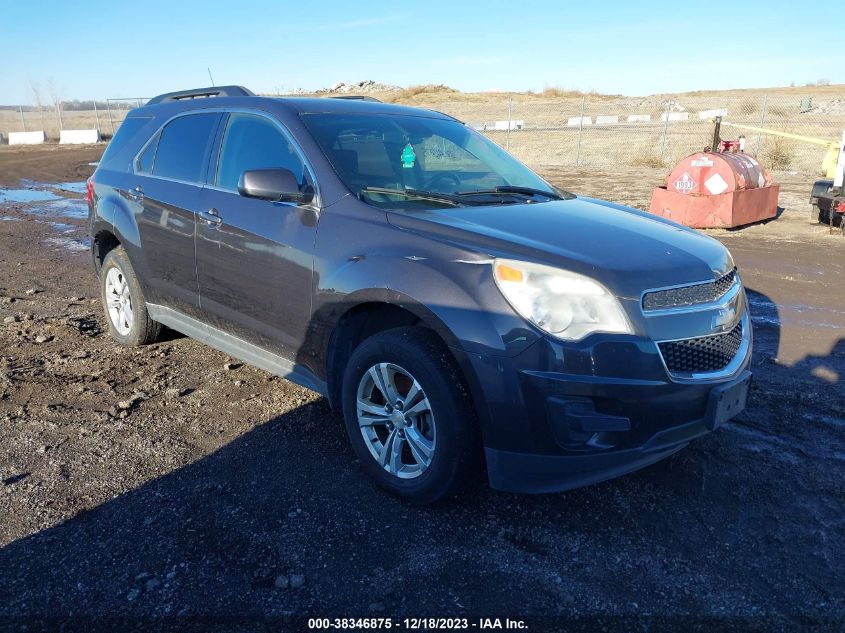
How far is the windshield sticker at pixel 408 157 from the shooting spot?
13.4 ft

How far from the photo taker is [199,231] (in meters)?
4.32

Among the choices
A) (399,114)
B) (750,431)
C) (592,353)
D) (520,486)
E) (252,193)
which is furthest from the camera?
(399,114)

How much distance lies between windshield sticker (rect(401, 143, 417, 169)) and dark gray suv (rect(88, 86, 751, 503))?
18 millimetres

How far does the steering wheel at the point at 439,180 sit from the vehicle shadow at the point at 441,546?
1.60 metres

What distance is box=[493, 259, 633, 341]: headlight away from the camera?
2799mm

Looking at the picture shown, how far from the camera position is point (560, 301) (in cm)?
284

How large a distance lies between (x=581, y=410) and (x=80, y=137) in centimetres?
3984

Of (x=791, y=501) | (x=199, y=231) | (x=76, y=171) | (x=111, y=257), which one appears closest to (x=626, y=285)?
(x=791, y=501)

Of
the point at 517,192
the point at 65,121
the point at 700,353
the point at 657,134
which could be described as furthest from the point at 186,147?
the point at 65,121

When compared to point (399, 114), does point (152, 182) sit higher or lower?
lower

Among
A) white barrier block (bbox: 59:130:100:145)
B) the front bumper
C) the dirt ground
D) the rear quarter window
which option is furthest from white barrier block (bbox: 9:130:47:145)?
the front bumper

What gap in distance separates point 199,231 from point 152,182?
88 cm

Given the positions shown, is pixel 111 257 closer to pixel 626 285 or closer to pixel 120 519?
pixel 120 519

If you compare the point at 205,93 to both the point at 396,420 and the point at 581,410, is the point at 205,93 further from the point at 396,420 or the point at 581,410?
the point at 581,410
